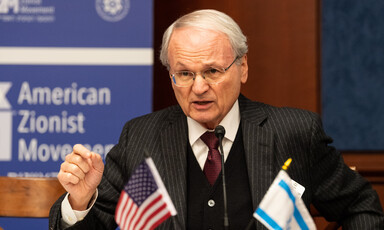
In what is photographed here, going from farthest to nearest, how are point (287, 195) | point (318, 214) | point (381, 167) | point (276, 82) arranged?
point (276, 82)
point (381, 167)
point (318, 214)
point (287, 195)

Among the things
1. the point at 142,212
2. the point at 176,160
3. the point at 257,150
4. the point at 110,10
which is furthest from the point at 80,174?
the point at 110,10

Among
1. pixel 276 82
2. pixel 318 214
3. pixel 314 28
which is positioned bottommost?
pixel 318 214

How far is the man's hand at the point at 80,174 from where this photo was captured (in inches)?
69.7

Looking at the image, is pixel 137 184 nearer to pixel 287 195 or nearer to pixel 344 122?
pixel 287 195

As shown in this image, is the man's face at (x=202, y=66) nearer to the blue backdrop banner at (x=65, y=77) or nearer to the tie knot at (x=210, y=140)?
the tie knot at (x=210, y=140)

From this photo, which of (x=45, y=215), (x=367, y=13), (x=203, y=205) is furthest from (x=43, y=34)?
(x=367, y=13)

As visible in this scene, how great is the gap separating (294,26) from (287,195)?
2.50 m

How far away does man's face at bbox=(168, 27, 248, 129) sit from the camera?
6.66 ft

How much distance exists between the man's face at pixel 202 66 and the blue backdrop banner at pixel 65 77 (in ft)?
2.95

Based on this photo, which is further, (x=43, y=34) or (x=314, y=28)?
(x=314, y=28)

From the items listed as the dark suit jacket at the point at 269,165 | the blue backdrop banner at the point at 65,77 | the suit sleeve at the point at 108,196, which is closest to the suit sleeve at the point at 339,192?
the dark suit jacket at the point at 269,165

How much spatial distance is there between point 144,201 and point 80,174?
331mm

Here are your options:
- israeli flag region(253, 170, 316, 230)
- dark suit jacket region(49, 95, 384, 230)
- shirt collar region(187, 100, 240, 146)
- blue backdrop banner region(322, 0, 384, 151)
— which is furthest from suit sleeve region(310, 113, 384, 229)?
blue backdrop banner region(322, 0, 384, 151)

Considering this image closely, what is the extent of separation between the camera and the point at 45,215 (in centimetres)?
226
